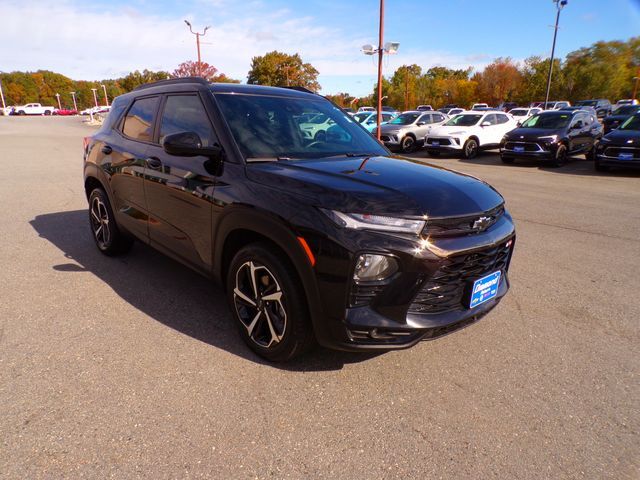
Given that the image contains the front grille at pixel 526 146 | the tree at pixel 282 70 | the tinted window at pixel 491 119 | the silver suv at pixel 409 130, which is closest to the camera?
the front grille at pixel 526 146

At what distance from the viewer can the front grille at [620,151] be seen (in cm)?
1182

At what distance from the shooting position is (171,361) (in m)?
2.91

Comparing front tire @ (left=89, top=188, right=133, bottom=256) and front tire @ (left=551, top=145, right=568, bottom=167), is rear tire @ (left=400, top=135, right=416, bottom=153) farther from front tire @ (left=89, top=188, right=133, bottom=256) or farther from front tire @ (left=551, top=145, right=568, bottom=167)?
front tire @ (left=89, top=188, right=133, bottom=256)

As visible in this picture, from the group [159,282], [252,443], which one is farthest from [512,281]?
[159,282]

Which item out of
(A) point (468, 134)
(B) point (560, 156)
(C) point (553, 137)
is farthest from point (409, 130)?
(B) point (560, 156)

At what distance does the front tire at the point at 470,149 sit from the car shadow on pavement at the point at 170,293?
14.3 meters

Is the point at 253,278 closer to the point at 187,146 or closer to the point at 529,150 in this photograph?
the point at 187,146

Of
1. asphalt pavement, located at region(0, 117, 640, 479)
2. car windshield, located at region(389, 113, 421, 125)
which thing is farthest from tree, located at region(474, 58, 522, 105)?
asphalt pavement, located at region(0, 117, 640, 479)

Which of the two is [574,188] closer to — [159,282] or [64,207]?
[159,282]

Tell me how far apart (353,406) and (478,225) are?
1312 millimetres

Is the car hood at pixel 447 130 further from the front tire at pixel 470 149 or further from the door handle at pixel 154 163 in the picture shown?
the door handle at pixel 154 163

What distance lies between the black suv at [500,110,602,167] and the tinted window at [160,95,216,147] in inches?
535

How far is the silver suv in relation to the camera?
62.7 ft

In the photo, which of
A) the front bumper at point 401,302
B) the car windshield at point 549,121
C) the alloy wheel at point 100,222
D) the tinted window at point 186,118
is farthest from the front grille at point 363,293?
the car windshield at point 549,121
